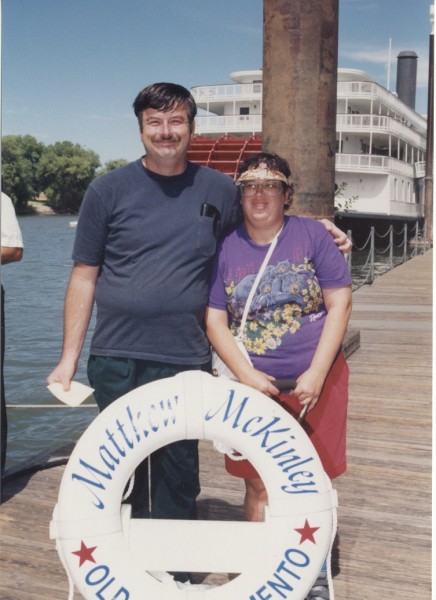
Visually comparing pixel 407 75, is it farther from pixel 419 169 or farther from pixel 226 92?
pixel 226 92

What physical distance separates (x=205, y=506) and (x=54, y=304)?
12536mm

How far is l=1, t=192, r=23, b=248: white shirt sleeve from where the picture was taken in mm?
2738

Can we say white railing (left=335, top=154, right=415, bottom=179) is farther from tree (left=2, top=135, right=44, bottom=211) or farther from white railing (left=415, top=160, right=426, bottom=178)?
tree (left=2, top=135, right=44, bottom=211)

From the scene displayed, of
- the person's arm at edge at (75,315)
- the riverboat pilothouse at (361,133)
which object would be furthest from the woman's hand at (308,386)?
the riverboat pilothouse at (361,133)

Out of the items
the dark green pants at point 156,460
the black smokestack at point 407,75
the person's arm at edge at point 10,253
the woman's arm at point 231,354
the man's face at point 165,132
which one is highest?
the black smokestack at point 407,75

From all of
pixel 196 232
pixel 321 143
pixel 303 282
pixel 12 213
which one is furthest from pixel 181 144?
pixel 321 143

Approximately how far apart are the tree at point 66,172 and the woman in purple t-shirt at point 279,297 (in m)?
53.2

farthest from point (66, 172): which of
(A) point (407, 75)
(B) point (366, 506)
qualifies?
(B) point (366, 506)

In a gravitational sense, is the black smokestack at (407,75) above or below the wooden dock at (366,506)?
above

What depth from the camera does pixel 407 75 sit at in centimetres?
3953

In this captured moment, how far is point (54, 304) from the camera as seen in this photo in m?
15.0

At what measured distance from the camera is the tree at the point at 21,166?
4506cm

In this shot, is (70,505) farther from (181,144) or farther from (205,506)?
(205,506)

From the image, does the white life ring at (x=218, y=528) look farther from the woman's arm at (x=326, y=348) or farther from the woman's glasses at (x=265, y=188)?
the woman's glasses at (x=265, y=188)
